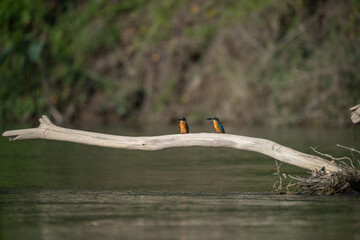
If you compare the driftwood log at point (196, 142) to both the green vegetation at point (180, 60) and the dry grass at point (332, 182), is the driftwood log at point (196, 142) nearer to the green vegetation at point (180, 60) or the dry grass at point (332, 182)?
the dry grass at point (332, 182)

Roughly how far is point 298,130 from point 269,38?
13.5 feet

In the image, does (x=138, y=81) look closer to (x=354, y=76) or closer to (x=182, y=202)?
(x=354, y=76)

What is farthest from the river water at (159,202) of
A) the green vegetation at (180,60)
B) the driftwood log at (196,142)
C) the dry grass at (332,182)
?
the green vegetation at (180,60)

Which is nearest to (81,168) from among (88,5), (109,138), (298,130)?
(109,138)

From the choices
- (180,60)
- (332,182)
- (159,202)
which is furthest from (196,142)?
(180,60)

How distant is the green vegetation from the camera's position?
72.3ft

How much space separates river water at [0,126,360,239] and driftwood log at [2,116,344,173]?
0.45 meters

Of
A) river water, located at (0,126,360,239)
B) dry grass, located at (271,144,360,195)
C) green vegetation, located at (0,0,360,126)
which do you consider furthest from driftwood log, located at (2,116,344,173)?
green vegetation, located at (0,0,360,126)

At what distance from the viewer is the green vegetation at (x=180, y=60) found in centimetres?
2203

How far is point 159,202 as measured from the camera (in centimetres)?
805

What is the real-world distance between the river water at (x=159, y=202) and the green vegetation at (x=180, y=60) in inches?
328

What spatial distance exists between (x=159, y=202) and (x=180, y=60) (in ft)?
61.0

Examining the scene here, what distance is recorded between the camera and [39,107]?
86.4 feet

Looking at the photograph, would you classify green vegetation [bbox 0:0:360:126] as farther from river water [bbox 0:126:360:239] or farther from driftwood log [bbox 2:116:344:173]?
driftwood log [bbox 2:116:344:173]
